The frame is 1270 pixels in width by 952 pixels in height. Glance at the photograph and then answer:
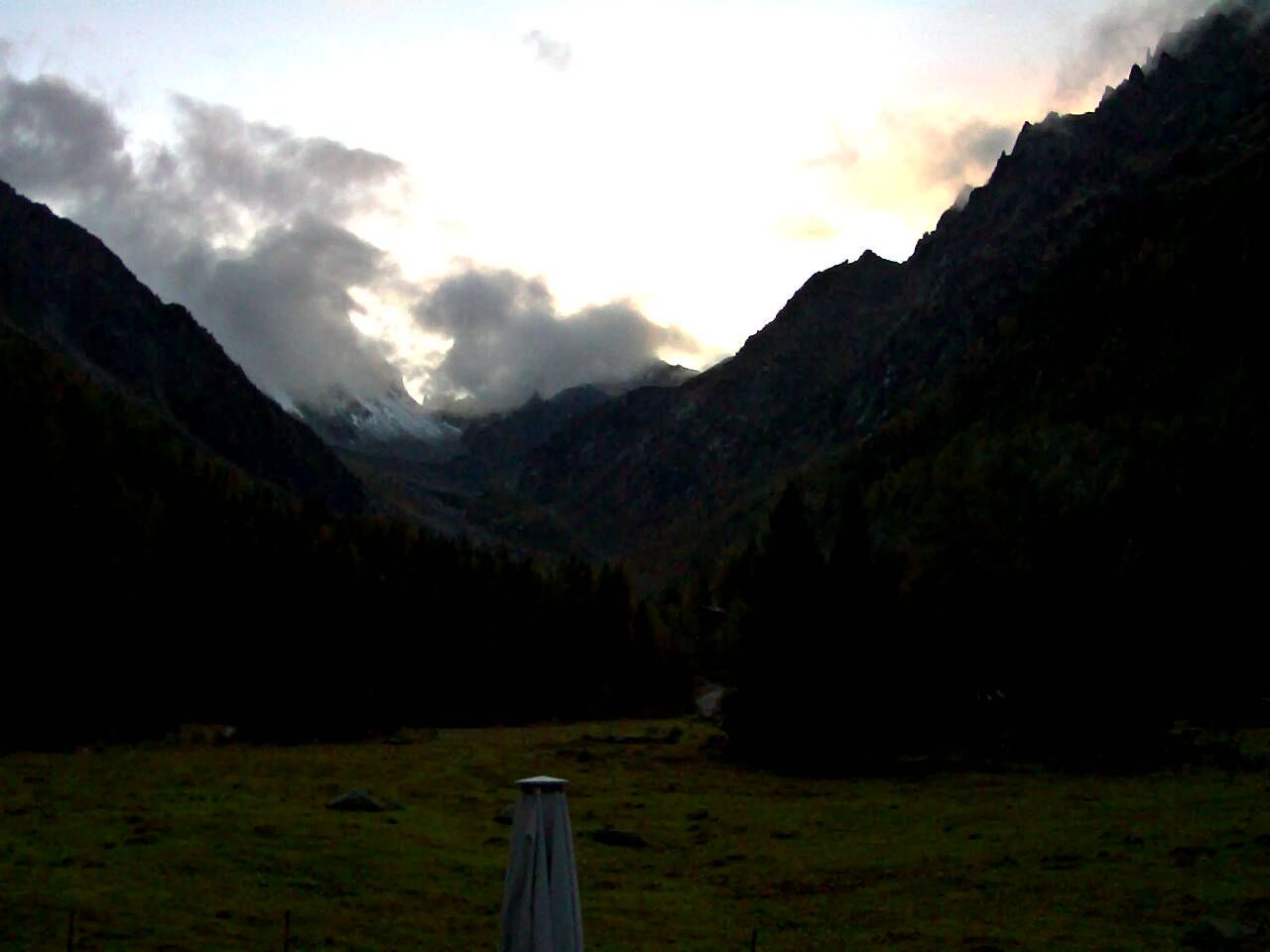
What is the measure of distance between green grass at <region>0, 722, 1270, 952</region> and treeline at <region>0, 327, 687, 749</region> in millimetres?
28162

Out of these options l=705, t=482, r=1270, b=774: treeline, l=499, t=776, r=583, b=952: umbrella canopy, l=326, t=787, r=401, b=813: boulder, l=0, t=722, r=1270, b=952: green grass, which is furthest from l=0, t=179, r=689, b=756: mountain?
l=499, t=776, r=583, b=952: umbrella canopy

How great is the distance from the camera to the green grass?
29.3 m

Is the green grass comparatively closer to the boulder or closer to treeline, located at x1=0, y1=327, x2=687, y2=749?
the boulder

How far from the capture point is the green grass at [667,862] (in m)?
29.3

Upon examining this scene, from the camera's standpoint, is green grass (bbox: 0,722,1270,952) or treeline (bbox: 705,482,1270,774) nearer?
green grass (bbox: 0,722,1270,952)

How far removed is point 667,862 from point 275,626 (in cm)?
7017

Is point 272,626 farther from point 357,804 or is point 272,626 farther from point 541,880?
→ point 541,880

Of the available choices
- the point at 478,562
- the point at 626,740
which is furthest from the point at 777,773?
the point at 478,562

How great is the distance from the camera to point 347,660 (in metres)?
104

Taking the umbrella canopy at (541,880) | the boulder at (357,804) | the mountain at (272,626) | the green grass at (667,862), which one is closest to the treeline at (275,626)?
the mountain at (272,626)

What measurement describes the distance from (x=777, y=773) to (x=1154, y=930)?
44.8 meters

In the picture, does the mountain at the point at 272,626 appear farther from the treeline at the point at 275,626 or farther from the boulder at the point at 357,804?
the boulder at the point at 357,804

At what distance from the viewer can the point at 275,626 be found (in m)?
105

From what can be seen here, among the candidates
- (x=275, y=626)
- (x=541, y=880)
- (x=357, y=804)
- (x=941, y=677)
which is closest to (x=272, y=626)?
(x=275, y=626)
